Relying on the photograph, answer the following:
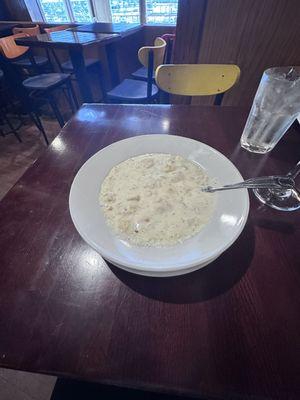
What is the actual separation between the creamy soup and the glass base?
6.3 inches

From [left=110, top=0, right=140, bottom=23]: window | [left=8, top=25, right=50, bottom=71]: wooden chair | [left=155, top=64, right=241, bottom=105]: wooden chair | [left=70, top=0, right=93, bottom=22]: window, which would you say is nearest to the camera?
Answer: [left=155, top=64, right=241, bottom=105]: wooden chair

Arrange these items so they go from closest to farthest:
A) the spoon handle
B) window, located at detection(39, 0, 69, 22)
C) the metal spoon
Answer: the metal spoon → the spoon handle → window, located at detection(39, 0, 69, 22)

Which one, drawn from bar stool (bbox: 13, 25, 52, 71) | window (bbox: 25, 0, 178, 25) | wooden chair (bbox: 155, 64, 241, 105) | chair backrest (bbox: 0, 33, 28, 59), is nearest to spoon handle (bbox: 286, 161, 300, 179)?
wooden chair (bbox: 155, 64, 241, 105)

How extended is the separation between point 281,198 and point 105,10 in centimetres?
442

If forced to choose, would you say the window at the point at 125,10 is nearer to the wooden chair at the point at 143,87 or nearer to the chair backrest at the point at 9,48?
the chair backrest at the point at 9,48

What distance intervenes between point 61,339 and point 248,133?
0.72 metres

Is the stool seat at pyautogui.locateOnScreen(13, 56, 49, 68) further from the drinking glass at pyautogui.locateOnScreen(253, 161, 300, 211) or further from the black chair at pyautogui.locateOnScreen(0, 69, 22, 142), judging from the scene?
the drinking glass at pyautogui.locateOnScreen(253, 161, 300, 211)

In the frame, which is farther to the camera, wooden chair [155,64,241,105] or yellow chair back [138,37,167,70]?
yellow chair back [138,37,167,70]

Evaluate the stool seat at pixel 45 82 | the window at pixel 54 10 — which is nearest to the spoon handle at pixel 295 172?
the stool seat at pixel 45 82

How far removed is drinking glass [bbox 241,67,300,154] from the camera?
551 millimetres

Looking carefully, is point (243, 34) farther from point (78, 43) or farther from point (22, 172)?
point (22, 172)

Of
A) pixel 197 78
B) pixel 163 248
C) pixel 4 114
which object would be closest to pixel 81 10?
pixel 4 114

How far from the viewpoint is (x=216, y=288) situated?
0.36 metres

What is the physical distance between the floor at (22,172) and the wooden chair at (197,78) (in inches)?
61.5
